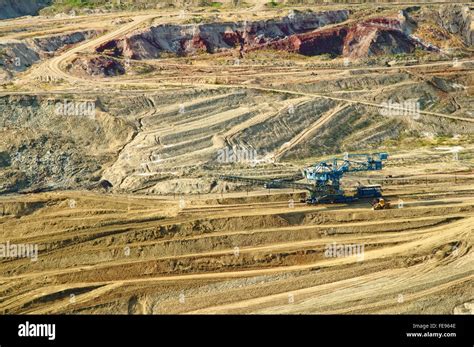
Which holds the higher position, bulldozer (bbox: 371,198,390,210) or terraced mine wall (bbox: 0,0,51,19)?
terraced mine wall (bbox: 0,0,51,19)

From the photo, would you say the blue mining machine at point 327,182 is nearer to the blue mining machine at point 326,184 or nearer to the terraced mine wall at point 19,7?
the blue mining machine at point 326,184

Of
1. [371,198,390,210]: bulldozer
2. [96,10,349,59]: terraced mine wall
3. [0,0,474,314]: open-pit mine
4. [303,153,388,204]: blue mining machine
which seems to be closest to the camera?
[0,0,474,314]: open-pit mine

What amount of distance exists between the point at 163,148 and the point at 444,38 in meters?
37.9

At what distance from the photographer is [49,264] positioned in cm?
3209

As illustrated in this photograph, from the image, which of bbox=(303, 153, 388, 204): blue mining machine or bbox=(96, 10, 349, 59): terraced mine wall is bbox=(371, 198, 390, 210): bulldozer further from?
bbox=(96, 10, 349, 59): terraced mine wall

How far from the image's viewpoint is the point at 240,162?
42.3 meters

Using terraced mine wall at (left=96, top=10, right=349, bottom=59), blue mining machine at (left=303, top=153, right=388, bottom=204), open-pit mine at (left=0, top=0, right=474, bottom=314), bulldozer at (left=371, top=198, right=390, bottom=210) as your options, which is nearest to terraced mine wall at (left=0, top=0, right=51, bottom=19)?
open-pit mine at (left=0, top=0, right=474, bottom=314)

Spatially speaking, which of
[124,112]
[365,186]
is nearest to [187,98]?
[124,112]

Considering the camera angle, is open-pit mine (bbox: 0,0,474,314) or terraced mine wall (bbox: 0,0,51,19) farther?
terraced mine wall (bbox: 0,0,51,19)

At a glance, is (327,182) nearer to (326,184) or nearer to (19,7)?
(326,184)

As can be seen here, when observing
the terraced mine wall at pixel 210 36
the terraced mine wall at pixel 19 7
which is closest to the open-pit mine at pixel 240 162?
the terraced mine wall at pixel 210 36

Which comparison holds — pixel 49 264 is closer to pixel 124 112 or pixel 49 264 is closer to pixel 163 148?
pixel 163 148

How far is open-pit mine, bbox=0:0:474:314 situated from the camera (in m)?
30.3

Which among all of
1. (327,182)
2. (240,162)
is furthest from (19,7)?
(327,182)
